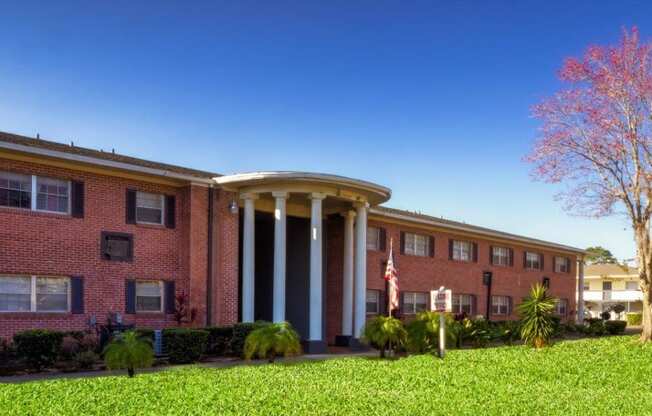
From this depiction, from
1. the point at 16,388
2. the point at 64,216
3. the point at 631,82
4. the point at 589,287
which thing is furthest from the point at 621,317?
the point at 16,388

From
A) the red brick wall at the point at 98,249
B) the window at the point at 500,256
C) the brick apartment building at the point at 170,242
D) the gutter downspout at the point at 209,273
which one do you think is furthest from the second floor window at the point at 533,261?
the gutter downspout at the point at 209,273

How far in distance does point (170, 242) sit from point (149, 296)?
5.54ft

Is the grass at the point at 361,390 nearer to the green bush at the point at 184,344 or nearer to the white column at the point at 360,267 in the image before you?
the green bush at the point at 184,344

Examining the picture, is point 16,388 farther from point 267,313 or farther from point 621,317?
point 621,317

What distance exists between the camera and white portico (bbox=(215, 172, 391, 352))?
20875 millimetres

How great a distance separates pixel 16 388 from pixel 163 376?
8.76 feet

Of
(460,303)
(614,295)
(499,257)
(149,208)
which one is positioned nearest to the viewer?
(149,208)

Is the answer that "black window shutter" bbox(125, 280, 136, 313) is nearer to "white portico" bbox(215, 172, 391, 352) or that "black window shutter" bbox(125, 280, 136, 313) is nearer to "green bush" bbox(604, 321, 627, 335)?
"white portico" bbox(215, 172, 391, 352)

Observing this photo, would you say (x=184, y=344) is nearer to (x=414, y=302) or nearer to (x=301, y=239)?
(x=301, y=239)

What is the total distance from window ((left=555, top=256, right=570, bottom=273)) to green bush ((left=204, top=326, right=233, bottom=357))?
89.2 ft

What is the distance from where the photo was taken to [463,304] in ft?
110

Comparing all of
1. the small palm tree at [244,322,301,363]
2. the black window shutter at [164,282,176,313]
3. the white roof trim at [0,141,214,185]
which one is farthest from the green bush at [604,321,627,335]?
the small palm tree at [244,322,301,363]

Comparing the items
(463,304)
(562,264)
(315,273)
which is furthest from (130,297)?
(562,264)

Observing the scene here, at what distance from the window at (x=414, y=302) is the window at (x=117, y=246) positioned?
14.0 meters
